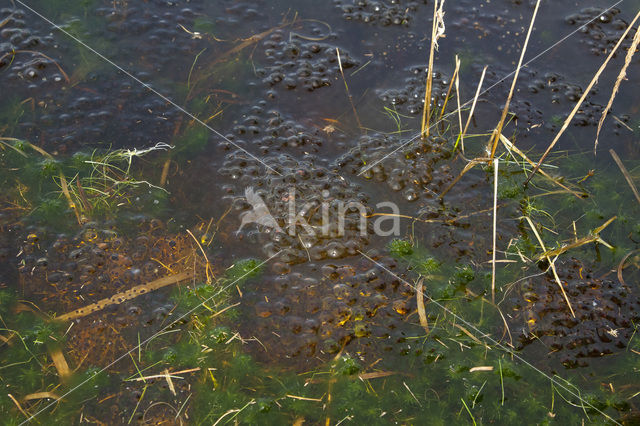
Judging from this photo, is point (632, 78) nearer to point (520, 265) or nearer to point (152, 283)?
point (520, 265)

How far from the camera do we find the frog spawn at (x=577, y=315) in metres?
2.42

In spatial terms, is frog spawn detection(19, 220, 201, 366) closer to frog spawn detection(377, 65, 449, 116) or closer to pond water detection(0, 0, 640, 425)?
pond water detection(0, 0, 640, 425)

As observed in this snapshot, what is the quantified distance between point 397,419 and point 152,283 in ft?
4.10

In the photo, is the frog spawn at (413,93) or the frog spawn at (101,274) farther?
the frog spawn at (413,93)

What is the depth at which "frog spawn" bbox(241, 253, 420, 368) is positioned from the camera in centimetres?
239

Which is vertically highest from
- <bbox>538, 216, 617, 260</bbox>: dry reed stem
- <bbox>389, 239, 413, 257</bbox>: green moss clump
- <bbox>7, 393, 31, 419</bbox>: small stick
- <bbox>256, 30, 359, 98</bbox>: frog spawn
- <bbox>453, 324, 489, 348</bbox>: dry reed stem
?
<bbox>256, 30, 359, 98</bbox>: frog spawn

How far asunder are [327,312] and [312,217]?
0.50 m

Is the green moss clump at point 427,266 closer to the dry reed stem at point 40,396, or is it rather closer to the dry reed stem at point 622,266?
the dry reed stem at point 622,266

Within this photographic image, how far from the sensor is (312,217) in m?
2.72

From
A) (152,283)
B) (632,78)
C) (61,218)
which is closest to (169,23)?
(61,218)

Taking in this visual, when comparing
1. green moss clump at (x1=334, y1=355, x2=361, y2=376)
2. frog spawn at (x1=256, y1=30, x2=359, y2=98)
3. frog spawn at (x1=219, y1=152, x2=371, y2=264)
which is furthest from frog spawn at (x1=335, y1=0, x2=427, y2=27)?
green moss clump at (x1=334, y1=355, x2=361, y2=376)

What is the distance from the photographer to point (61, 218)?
2650mm

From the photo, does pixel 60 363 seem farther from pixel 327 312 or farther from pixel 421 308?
pixel 421 308

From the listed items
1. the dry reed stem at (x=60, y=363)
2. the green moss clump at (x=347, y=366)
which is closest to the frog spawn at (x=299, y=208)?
the green moss clump at (x=347, y=366)
